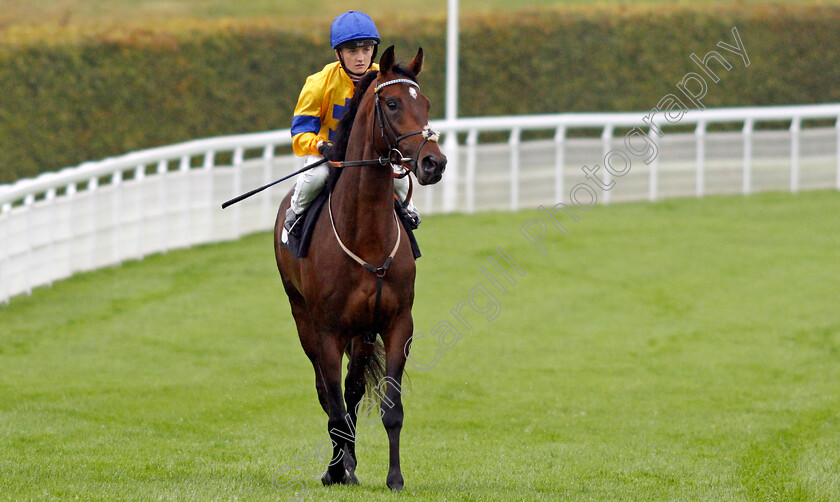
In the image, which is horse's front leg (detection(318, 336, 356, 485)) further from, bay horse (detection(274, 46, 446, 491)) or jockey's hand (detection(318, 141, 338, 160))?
jockey's hand (detection(318, 141, 338, 160))

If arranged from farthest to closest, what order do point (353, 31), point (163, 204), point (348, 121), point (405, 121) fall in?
point (163, 204) < point (353, 31) < point (348, 121) < point (405, 121)

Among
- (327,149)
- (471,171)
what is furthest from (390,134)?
(471,171)

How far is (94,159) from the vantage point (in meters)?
19.2

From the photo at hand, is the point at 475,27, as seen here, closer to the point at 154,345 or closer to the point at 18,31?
the point at 18,31

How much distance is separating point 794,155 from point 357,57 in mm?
12453

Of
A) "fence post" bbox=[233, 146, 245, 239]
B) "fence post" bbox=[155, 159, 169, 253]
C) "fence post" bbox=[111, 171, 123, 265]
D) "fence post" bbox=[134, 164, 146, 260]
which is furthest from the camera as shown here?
"fence post" bbox=[233, 146, 245, 239]

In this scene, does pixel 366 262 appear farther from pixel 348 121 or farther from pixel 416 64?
pixel 416 64

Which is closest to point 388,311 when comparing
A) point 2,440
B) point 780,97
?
point 2,440

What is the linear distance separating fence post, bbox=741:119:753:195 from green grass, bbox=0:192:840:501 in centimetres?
179

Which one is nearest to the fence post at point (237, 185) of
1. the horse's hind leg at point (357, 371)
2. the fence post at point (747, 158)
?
the fence post at point (747, 158)

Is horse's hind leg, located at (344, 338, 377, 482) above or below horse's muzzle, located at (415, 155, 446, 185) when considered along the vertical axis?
below

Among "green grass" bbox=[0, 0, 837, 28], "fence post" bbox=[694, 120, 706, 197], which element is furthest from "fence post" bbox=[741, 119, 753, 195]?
"green grass" bbox=[0, 0, 837, 28]

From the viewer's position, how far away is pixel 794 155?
17875 mm

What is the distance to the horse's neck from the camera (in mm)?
6320
